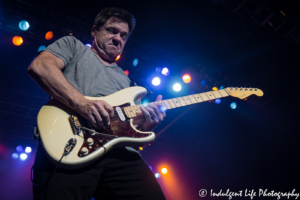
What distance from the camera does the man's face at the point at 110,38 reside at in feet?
8.38

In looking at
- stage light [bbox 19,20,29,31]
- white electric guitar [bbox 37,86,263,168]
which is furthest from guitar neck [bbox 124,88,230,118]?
stage light [bbox 19,20,29,31]

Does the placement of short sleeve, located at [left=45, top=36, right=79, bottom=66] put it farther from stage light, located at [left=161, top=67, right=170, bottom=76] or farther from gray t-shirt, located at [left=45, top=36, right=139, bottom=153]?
stage light, located at [left=161, top=67, right=170, bottom=76]

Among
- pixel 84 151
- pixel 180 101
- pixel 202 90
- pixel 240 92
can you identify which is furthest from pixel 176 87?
pixel 84 151

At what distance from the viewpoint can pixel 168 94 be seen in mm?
6875

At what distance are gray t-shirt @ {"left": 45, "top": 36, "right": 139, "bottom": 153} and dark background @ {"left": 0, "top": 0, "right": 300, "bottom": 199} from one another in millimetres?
3787

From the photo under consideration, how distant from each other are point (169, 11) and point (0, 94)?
6.97 m

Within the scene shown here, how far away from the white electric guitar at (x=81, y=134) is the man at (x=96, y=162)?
101 mm

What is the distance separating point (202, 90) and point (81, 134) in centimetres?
638

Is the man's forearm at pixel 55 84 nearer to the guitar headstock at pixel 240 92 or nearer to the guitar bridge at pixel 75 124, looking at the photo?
the guitar bridge at pixel 75 124

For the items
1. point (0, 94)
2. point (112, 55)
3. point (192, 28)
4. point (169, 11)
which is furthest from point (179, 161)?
point (0, 94)

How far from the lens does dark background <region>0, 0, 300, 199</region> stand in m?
5.33

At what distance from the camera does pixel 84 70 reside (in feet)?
6.62

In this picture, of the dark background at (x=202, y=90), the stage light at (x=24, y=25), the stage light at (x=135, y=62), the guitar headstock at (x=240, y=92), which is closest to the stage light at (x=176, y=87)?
the dark background at (x=202, y=90)

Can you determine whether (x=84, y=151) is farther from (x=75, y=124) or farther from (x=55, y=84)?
(x=55, y=84)
